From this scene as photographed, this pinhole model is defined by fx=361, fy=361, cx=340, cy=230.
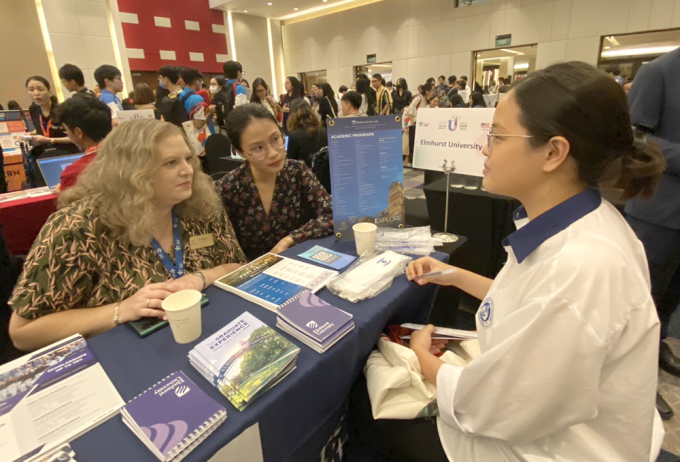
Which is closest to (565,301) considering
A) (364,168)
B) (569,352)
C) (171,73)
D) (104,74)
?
(569,352)

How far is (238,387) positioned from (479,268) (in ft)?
6.90

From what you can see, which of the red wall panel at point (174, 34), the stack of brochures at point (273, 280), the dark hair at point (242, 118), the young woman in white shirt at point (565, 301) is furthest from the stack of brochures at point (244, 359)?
the red wall panel at point (174, 34)

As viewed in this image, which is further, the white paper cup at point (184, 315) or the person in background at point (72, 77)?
the person in background at point (72, 77)

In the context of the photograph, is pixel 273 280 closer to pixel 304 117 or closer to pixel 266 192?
pixel 266 192

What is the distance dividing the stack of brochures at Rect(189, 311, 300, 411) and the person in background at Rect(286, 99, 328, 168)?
2638mm

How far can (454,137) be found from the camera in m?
2.02

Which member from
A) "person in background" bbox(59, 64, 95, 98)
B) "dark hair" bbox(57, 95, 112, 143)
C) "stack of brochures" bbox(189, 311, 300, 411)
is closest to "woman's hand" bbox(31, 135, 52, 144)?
"person in background" bbox(59, 64, 95, 98)

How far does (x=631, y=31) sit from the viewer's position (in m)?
7.86

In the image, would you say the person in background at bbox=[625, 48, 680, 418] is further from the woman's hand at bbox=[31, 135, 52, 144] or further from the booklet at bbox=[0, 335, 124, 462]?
the woman's hand at bbox=[31, 135, 52, 144]

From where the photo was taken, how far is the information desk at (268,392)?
2.17 ft

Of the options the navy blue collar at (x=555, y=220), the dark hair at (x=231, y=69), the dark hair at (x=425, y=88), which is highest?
the dark hair at (x=231, y=69)

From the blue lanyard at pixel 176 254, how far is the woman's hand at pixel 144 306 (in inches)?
8.8

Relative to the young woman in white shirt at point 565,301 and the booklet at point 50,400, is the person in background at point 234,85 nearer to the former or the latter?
the booklet at point 50,400

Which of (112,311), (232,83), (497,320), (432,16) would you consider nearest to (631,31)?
(432,16)
